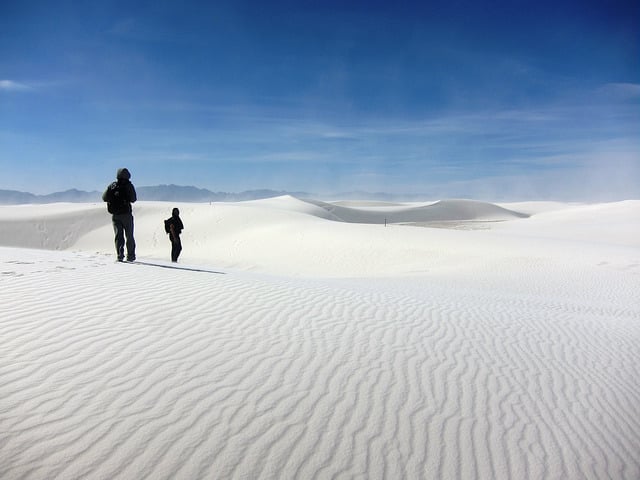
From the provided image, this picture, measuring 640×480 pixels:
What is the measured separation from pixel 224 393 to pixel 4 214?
4057cm

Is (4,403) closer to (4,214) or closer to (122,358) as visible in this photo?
(122,358)

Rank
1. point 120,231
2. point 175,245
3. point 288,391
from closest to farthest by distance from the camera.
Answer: point 288,391, point 120,231, point 175,245

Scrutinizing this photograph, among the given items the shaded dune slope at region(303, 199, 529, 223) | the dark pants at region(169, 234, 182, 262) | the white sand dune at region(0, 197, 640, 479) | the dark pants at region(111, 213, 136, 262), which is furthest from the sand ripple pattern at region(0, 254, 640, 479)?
the shaded dune slope at region(303, 199, 529, 223)

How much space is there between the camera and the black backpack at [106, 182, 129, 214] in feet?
29.7

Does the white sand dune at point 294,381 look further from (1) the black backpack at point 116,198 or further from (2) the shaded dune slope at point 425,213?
(2) the shaded dune slope at point 425,213

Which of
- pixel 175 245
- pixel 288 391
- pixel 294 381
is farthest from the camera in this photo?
pixel 175 245

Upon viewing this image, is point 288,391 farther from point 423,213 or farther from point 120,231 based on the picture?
point 423,213

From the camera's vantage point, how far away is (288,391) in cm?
363

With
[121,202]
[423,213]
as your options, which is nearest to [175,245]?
[121,202]

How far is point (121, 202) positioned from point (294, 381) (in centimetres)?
713

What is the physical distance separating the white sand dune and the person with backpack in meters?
1.19

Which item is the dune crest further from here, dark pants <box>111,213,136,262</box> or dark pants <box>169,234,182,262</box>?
dark pants <box>111,213,136,262</box>

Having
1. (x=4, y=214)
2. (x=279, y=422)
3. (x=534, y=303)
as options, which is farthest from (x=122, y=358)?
(x=4, y=214)

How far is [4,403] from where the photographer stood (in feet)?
9.93
